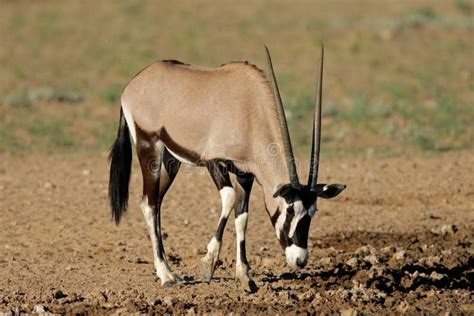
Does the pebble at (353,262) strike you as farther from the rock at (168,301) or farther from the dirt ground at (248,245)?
the rock at (168,301)

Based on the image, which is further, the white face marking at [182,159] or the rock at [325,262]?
the rock at [325,262]

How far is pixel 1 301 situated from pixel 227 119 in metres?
2.14

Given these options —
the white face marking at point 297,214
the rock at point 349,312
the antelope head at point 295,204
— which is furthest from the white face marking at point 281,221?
the rock at point 349,312

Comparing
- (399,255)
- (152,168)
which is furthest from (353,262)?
(152,168)

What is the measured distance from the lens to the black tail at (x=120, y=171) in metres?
8.59

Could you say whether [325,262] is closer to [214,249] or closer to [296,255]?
[214,249]

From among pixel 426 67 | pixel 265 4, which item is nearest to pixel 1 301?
pixel 426 67

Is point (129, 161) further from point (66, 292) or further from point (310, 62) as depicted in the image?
point (310, 62)

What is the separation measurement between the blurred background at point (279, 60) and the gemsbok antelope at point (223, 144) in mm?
5585

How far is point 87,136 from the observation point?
49.1 feet

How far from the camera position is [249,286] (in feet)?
23.9

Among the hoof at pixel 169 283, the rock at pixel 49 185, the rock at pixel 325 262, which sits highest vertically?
the hoof at pixel 169 283

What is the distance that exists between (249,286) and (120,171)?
6.40 feet

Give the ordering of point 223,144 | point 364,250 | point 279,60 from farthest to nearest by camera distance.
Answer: point 279,60 < point 364,250 < point 223,144
